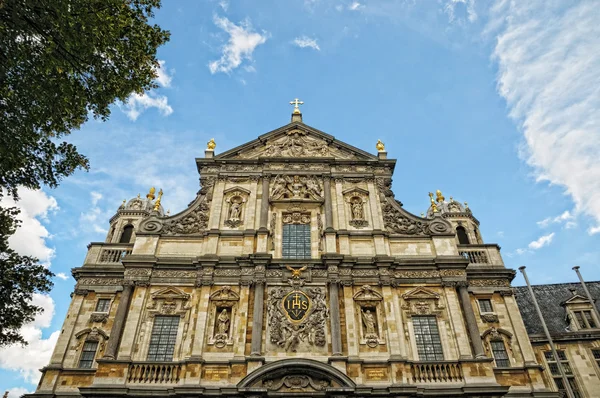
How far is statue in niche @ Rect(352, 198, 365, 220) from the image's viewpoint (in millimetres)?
21519

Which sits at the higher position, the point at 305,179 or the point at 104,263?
the point at 305,179

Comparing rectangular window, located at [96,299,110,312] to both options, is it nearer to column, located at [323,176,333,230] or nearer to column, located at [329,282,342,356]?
column, located at [329,282,342,356]

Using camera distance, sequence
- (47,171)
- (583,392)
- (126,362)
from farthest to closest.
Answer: (583,392) < (126,362) < (47,171)

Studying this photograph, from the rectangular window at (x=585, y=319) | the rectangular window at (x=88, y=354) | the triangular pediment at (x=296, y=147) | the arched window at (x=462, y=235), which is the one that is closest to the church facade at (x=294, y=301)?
the rectangular window at (x=88, y=354)

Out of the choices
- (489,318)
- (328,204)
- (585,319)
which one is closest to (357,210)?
(328,204)

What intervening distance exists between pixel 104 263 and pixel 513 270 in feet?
62.2

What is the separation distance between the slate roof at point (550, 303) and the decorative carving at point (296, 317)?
13.2 meters

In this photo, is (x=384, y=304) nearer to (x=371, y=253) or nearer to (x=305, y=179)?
(x=371, y=253)

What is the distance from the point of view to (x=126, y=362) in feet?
55.0

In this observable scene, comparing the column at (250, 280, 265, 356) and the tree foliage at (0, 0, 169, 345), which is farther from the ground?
the tree foliage at (0, 0, 169, 345)

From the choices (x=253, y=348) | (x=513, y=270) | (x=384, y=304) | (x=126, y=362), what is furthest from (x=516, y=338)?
(x=126, y=362)

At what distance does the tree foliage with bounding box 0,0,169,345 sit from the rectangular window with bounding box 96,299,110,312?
504 centimetres

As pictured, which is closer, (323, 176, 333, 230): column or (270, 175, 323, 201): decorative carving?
(323, 176, 333, 230): column

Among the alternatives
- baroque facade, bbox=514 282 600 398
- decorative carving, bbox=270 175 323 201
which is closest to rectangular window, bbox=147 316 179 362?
decorative carving, bbox=270 175 323 201
